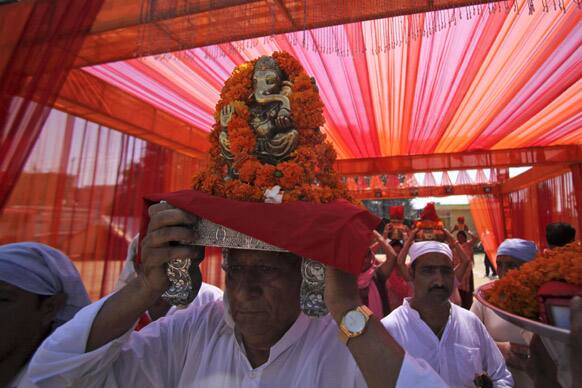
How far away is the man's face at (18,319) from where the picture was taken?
5.74ft

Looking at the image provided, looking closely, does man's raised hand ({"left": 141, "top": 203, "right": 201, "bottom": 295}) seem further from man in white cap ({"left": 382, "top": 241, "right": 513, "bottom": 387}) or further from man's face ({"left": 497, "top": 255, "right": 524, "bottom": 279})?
man's face ({"left": 497, "top": 255, "right": 524, "bottom": 279})

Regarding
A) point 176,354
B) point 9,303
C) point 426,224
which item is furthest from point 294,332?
point 426,224

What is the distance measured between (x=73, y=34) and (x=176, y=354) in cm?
268

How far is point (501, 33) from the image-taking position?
3.25 m

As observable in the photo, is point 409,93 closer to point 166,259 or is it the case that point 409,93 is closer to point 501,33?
point 501,33

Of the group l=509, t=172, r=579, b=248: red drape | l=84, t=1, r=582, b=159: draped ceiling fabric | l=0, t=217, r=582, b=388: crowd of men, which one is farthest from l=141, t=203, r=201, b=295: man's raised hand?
l=509, t=172, r=579, b=248: red drape

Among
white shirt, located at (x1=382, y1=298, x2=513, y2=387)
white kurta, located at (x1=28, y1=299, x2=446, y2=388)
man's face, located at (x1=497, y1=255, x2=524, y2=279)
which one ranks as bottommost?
white shirt, located at (x1=382, y1=298, x2=513, y2=387)

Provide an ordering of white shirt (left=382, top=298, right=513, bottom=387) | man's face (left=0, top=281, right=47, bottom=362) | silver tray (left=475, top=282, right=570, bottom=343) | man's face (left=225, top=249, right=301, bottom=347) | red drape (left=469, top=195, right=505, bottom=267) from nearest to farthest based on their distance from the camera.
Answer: silver tray (left=475, top=282, right=570, bottom=343) → man's face (left=225, top=249, right=301, bottom=347) → man's face (left=0, top=281, right=47, bottom=362) → white shirt (left=382, top=298, right=513, bottom=387) → red drape (left=469, top=195, right=505, bottom=267)

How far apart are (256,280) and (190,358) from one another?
1.73ft

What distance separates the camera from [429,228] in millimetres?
4930

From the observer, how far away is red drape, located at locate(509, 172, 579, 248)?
7.63m

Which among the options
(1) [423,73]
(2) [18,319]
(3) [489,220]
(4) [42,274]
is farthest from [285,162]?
(3) [489,220]

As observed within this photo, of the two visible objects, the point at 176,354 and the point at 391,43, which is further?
the point at 391,43

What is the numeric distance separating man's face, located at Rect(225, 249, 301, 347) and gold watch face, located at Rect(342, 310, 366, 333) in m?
0.40
